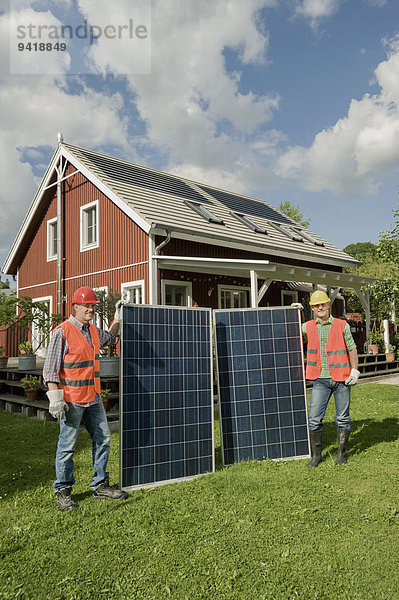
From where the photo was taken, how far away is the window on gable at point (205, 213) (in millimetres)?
13873

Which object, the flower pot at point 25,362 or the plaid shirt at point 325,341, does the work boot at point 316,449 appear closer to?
the plaid shirt at point 325,341

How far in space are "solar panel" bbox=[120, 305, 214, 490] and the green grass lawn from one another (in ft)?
0.84

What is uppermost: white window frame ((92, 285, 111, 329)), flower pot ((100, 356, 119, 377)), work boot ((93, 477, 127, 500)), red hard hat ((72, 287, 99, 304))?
white window frame ((92, 285, 111, 329))

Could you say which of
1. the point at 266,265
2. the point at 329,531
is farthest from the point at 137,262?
the point at 329,531

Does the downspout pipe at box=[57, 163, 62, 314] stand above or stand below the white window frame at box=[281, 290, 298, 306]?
above

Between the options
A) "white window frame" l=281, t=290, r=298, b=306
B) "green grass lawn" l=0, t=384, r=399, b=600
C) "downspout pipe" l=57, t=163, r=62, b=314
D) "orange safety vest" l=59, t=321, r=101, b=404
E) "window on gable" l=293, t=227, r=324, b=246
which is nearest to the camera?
"green grass lawn" l=0, t=384, r=399, b=600

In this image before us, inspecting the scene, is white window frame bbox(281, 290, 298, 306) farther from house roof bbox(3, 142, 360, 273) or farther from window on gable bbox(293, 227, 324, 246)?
window on gable bbox(293, 227, 324, 246)

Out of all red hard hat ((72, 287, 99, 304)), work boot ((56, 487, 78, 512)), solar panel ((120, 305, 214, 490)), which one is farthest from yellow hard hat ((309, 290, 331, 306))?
work boot ((56, 487, 78, 512))

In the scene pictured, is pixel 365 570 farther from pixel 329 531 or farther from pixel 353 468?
pixel 353 468

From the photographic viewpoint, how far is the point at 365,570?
9.59 feet

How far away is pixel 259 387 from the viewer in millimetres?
5250

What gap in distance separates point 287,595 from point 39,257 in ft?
52.9

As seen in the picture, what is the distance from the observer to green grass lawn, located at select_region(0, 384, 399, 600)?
279 centimetres

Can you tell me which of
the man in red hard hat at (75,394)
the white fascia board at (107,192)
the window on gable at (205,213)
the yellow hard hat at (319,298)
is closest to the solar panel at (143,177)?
the white fascia board at (107,192)
